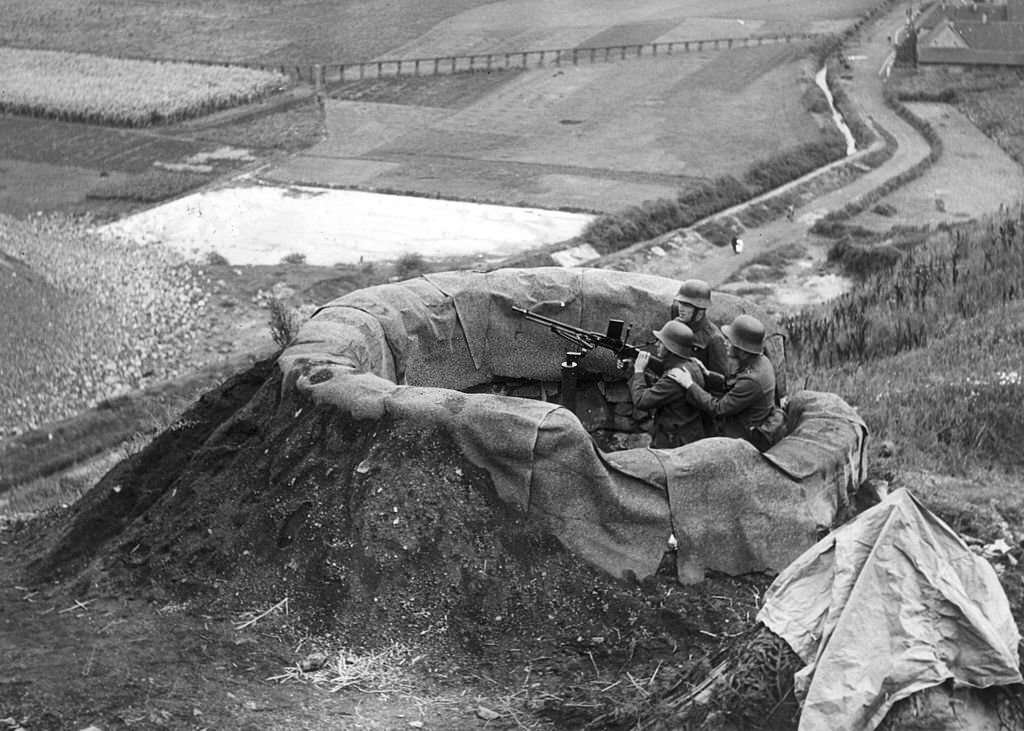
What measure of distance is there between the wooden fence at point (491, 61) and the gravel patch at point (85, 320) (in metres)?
15.1

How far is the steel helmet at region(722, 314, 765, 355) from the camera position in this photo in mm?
11477

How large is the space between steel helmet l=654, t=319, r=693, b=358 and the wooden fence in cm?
2976

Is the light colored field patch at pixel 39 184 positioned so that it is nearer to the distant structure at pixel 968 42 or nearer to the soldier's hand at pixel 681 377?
the soldier's hand at pixel 681 377

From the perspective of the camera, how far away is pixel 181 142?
34.4m

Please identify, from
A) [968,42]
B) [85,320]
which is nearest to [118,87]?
[85,320]

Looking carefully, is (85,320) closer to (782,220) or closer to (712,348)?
(712,348)

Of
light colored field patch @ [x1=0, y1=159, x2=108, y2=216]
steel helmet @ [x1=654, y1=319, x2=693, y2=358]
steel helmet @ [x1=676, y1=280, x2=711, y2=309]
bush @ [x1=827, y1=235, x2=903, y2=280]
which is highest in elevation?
steel helmet @ [x1=676, y1=280, x2=711, y2=309]

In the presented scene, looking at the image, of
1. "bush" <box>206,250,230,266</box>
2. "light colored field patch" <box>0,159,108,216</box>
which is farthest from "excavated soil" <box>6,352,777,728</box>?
"light colored field patch" <box>0,159,108,216</box>

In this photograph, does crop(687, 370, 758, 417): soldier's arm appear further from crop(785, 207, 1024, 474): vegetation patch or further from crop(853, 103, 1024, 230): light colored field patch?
crop(853, 103, 1024, 230): light colored field patch

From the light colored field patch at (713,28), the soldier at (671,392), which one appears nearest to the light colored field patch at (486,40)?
the light colored field patch at (713,28)

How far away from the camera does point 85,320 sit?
22266 millimetres

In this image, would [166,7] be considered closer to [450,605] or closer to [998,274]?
[998,274]

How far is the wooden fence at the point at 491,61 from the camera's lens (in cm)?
4094

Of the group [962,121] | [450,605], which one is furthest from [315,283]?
[962,121]
